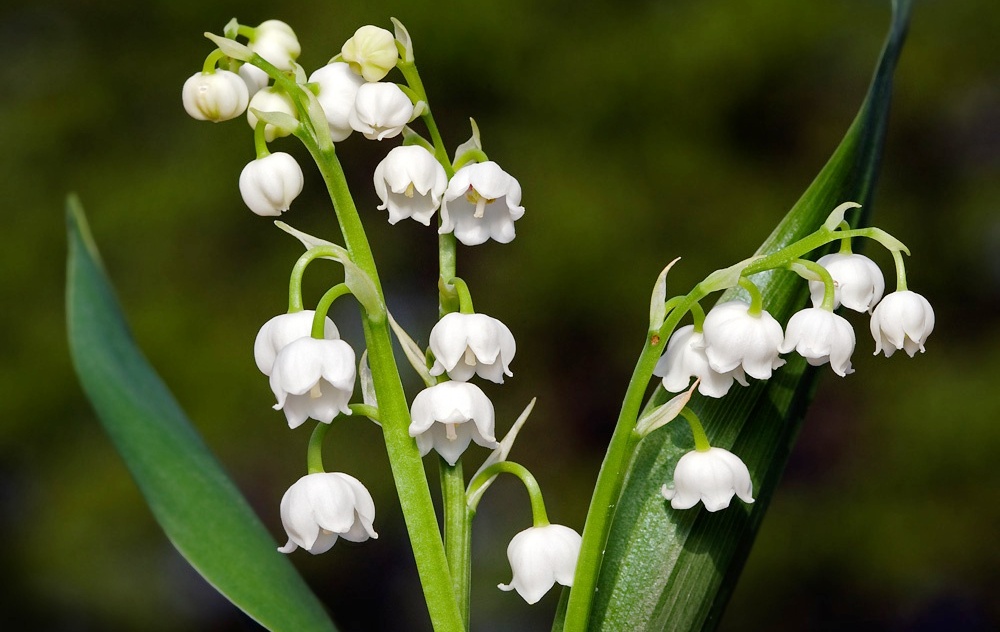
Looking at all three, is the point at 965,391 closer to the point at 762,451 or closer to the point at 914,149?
the point at 914,149

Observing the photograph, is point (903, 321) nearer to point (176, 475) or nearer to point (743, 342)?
point (743, 342)

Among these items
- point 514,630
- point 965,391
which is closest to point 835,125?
point 965,391

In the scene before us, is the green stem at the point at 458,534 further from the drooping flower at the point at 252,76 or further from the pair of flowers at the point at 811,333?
the drooping flower at the point at 252,76

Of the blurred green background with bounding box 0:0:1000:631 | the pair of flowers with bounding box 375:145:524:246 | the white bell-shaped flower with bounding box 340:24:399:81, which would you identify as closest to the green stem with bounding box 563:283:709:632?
the pair of flowers with bounding box 375:145:524:246

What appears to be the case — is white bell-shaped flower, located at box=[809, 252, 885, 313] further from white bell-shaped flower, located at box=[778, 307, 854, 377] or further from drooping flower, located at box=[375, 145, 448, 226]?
drooping flower, located at box=[375, 145, 448, 226]

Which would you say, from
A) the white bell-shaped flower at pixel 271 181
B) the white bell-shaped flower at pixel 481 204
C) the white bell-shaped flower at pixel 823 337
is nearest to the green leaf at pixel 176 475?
the white bell-shaped flower at pixel 271 181

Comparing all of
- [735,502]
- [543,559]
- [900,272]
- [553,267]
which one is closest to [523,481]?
[543,559]

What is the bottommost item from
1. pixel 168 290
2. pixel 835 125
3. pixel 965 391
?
Answer: pixel 168 290
